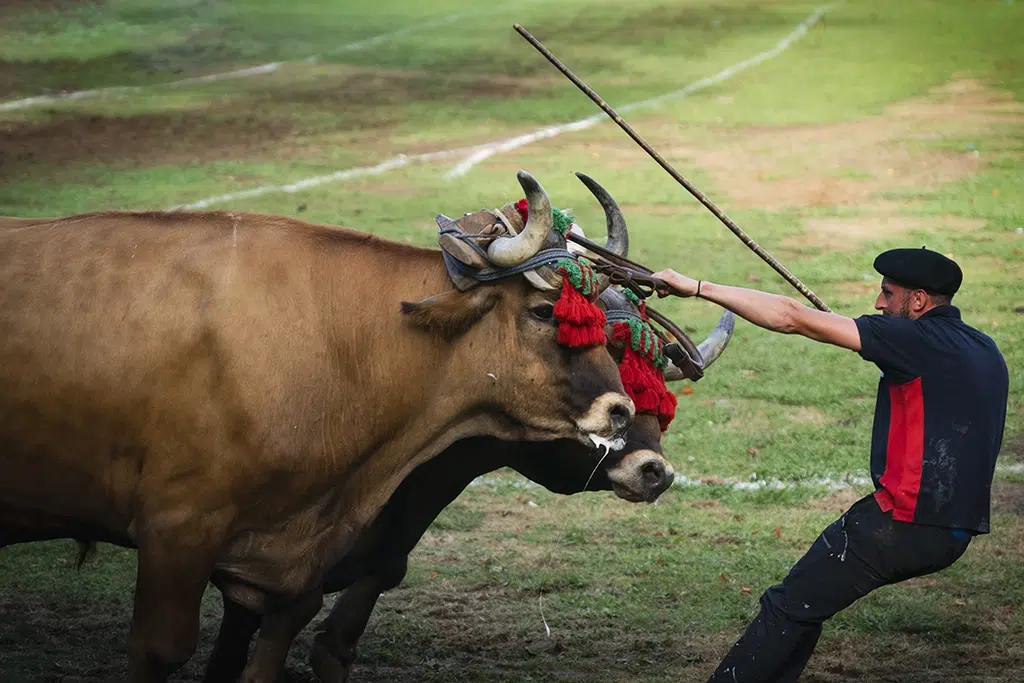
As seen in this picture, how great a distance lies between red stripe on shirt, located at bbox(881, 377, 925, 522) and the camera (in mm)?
6395

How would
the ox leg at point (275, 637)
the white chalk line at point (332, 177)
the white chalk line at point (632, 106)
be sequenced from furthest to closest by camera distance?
the white chalk line at point (632, 106) → the white chalk line at point (332, 177) → the ox leg at point (275, 637)

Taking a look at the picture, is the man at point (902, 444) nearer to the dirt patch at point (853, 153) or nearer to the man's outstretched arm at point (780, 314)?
the man's outstretched arm at point (780, 314)

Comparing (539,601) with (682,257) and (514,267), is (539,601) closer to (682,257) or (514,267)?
(514,267)

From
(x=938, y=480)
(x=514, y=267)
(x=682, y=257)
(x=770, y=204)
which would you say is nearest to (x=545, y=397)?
(x=514, y=267)

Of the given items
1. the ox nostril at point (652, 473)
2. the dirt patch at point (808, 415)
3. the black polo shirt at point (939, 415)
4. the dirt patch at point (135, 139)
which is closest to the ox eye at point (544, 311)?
the ox nostril at point (652, 473)

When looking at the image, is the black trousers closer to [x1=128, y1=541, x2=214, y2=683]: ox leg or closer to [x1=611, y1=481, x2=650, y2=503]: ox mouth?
[x1=611, y1=481, x2=650, y2=503]: ox mouth

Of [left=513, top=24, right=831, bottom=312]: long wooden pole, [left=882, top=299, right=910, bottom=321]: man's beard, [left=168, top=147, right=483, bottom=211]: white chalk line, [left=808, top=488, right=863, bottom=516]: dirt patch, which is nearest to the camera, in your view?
[left=882, top=299, right=910, bottom=321]: man's beard

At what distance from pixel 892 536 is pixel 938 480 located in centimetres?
32

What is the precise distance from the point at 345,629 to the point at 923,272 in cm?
Answer: 337

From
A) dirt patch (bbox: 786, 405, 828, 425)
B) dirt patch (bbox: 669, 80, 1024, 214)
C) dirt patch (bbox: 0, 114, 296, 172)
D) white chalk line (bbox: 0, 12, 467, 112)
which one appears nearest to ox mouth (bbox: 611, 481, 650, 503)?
dirt patch (bbox: 786, 405, 828, 425)

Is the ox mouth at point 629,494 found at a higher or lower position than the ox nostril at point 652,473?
lower

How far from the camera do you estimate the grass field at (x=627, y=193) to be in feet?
26.6

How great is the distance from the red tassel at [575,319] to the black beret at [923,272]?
4.43 ft

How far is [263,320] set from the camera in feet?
20.5
